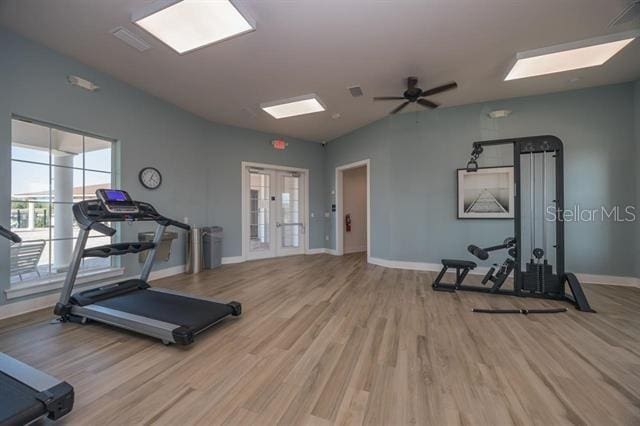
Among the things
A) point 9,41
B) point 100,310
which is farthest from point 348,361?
point 9,41

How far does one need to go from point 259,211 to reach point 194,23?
4.14 meters

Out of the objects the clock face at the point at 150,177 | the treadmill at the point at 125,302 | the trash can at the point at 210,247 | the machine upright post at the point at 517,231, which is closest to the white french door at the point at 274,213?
the trash can at the point at 210,247

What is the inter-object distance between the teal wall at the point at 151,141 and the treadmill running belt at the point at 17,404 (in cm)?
211

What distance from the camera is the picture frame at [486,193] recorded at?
4.41 metres

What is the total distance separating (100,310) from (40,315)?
948 millimetres

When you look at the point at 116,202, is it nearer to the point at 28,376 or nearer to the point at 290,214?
the point at 28,376

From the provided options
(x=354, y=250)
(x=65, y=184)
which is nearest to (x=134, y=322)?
(x=65, y=184)

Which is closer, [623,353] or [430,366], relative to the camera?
[430,366]

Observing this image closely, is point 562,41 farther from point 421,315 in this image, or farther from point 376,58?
point 421,315

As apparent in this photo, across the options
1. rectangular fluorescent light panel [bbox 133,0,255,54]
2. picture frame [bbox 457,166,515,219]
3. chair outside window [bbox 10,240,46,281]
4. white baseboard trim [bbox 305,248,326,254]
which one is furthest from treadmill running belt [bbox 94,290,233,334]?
picture frame [bbox 457,166,515,219]

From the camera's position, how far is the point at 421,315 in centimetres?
278

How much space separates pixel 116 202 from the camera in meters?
2.74

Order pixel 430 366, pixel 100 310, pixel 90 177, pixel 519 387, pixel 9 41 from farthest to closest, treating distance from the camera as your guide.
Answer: pixel 90 177
pixel 9 41
pixel 100 310
pixel 430 366
pixel 519 387

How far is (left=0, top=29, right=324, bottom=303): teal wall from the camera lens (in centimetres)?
275
